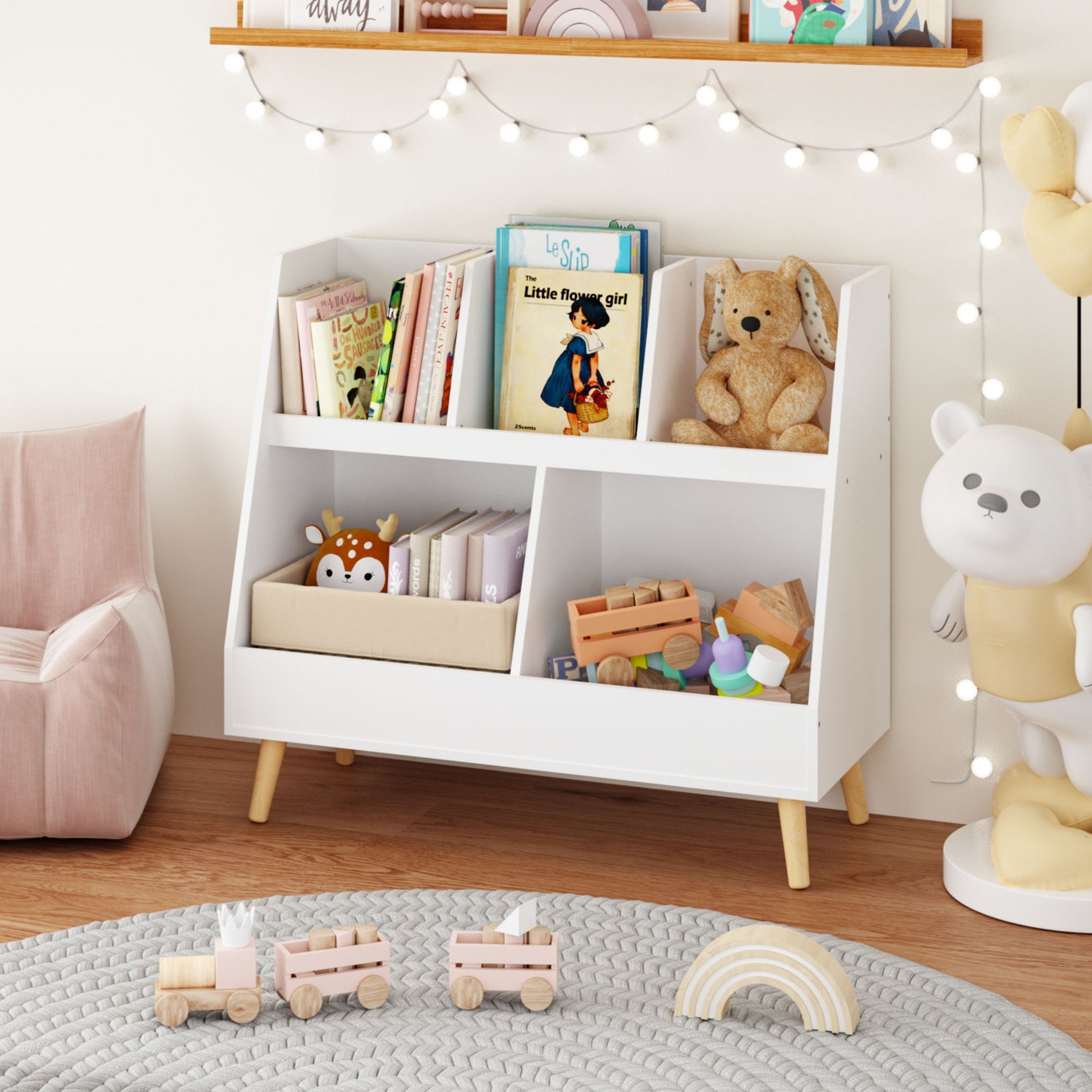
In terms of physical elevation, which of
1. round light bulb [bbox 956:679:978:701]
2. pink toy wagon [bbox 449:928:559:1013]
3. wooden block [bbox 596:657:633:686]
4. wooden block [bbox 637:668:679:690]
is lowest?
pink toy wagon [bbox 449:928:559:1013]

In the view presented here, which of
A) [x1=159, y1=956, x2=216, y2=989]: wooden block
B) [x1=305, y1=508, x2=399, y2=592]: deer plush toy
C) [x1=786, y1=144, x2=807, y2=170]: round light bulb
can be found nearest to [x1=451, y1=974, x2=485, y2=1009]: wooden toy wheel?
[x1=159, y1=956, x2=216, y2=989]: wooden block

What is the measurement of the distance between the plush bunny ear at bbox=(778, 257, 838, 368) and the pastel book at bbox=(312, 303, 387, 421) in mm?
678

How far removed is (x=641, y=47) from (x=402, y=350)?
57cm

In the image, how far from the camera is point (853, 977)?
2.05 m

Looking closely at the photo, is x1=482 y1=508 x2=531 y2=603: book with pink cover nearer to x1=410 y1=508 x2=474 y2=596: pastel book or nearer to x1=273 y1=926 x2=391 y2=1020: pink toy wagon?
x1=410 y1=508 x2=474 y2=596: pastel book

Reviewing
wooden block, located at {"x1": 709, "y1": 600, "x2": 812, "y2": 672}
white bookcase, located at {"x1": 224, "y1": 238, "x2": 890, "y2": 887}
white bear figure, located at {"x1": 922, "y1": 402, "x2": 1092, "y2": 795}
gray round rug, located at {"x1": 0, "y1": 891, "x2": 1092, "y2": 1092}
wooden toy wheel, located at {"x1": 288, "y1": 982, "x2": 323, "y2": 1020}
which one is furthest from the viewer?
wooden block, located at {"x1": 709, "y1": 600, "x2": 812, "y2": 672}

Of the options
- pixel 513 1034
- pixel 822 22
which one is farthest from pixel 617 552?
pixel 513 1034

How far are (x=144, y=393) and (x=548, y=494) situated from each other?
885 mm

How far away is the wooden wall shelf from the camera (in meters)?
2.29

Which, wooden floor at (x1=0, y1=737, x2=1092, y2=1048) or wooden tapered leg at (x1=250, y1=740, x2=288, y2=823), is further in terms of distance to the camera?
wooden tapered leg at (x1=250, y1=740, x2=288, y2=823)

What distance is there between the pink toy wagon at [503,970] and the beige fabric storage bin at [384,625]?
1.91 feet

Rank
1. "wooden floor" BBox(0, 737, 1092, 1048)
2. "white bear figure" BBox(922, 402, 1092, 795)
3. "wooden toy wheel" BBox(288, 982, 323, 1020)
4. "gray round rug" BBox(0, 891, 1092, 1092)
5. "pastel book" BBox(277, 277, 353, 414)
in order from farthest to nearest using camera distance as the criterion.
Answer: "pastel book" BBox(277, 277, 353, 414)
"wooden floor" BBox(0, 737, 1092, 1048)
"white bear figure" BBox(922, 402, 1092, 795)
"wooden toy wheel" BBox(288, 982, 323, 1020)
"gray round rug" BBox(0, 891, 1092, 1092)

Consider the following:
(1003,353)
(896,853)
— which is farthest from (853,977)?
(1003,353)

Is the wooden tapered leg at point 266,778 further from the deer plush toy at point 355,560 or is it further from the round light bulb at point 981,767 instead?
the round light bulb at point 981,767
